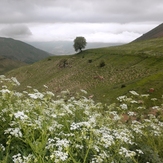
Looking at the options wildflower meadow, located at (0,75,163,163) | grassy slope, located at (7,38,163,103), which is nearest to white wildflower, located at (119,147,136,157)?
wildflower meadow, located at (0,75,163,163)

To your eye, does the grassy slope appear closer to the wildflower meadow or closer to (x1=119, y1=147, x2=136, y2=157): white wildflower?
the wildflower meadow

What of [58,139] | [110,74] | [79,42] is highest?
[79,42]

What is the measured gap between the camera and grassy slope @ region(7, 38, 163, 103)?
2047 inches

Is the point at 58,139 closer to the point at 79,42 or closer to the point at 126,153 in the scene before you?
the point at 126,153

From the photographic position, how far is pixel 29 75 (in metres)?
118

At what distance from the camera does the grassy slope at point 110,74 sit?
5198cm

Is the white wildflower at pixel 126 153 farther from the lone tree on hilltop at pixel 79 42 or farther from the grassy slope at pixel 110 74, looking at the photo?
the lone tree on hilltop at pixel 79 42

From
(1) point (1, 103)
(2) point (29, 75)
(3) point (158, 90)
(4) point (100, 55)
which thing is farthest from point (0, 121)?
(2) point (29, 75)

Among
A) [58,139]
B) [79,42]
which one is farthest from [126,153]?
[79,42]

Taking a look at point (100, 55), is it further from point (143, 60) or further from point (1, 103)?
point (1, 103)

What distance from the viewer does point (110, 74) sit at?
7625 centimetres

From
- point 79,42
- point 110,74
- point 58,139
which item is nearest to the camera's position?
point 58,139

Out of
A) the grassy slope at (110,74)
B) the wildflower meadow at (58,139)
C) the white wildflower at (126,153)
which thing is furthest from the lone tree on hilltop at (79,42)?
the white wildflower at (126,153)

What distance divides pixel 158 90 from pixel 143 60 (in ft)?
116
